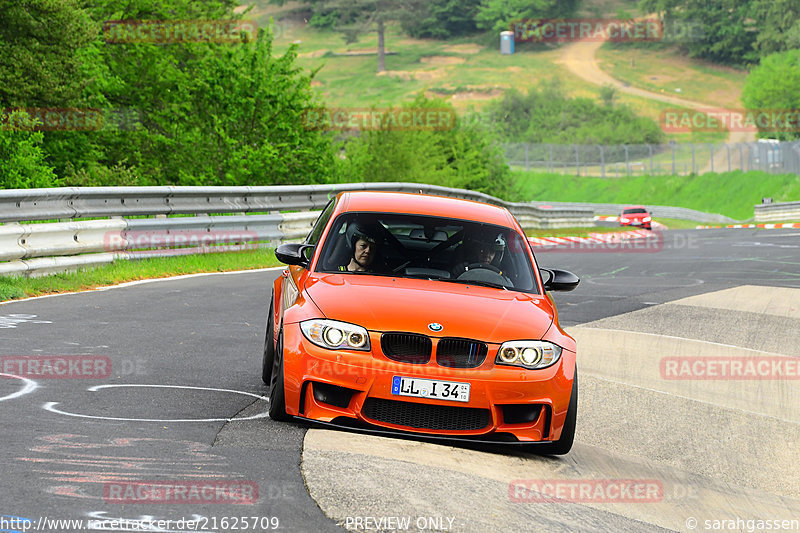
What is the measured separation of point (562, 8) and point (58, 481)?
590 feet

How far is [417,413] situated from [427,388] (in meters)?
0.18

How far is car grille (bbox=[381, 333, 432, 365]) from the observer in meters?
6.44

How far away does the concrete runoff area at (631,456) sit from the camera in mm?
5223

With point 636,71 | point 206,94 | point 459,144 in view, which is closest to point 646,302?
point 206,94

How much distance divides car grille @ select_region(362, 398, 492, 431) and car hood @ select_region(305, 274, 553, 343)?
43cm

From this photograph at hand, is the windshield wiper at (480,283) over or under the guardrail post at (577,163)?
over

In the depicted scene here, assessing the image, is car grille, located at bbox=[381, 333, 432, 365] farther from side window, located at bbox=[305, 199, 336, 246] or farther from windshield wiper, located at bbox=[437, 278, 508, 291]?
side window, located at bbox=[305, 199, 336, 246]

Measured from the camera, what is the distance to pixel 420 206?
8234 millimetres

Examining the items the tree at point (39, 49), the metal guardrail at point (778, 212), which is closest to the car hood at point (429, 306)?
the tree at point (39, 49)

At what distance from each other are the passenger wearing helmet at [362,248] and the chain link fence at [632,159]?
73670mm

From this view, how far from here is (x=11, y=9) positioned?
1121 inches

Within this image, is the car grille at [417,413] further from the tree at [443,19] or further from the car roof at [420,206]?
the tree at [443,19]

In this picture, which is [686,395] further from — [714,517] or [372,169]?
[372,169]

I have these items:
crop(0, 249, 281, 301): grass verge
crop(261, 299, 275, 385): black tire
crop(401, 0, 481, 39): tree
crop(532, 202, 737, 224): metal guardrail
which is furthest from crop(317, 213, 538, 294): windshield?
crop(401, 0, 481, 39): tree
